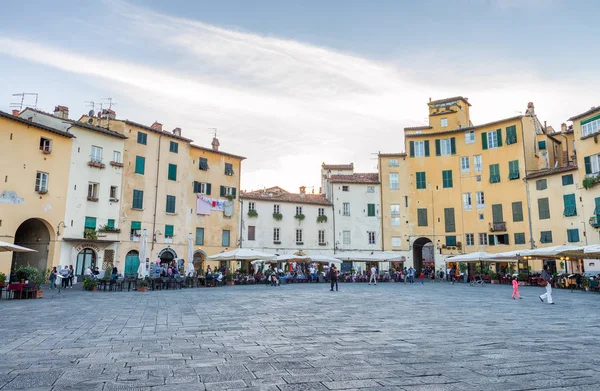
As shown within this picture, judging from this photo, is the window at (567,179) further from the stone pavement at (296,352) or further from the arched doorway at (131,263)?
the arched doorway at (131,263)

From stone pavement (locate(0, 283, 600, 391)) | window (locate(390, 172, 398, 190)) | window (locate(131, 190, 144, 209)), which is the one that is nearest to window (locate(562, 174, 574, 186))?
window (locate(390, 172, 398, 190))

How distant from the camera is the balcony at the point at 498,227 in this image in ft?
132

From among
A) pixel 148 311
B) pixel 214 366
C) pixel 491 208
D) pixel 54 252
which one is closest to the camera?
pixel 214 366

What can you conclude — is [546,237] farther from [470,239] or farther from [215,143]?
[215,143]

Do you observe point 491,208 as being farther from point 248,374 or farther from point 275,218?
point 248,374

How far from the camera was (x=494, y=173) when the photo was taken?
138 feet

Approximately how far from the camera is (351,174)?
165ft

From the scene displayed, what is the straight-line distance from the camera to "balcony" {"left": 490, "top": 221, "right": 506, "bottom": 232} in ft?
132

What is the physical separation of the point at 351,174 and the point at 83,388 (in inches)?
1837

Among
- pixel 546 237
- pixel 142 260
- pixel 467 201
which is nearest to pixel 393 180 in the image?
pixel 467 201

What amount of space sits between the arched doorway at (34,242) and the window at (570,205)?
39.6 m

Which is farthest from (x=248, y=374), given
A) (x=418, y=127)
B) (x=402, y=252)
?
(x=418, y=127)

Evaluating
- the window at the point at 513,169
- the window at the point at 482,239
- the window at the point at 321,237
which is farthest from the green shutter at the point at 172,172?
the window at the point at 513,169

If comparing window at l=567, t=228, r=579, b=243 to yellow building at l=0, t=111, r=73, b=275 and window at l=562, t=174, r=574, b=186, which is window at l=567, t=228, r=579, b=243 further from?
yellow building at l=0, t=111, r=73, b=275
